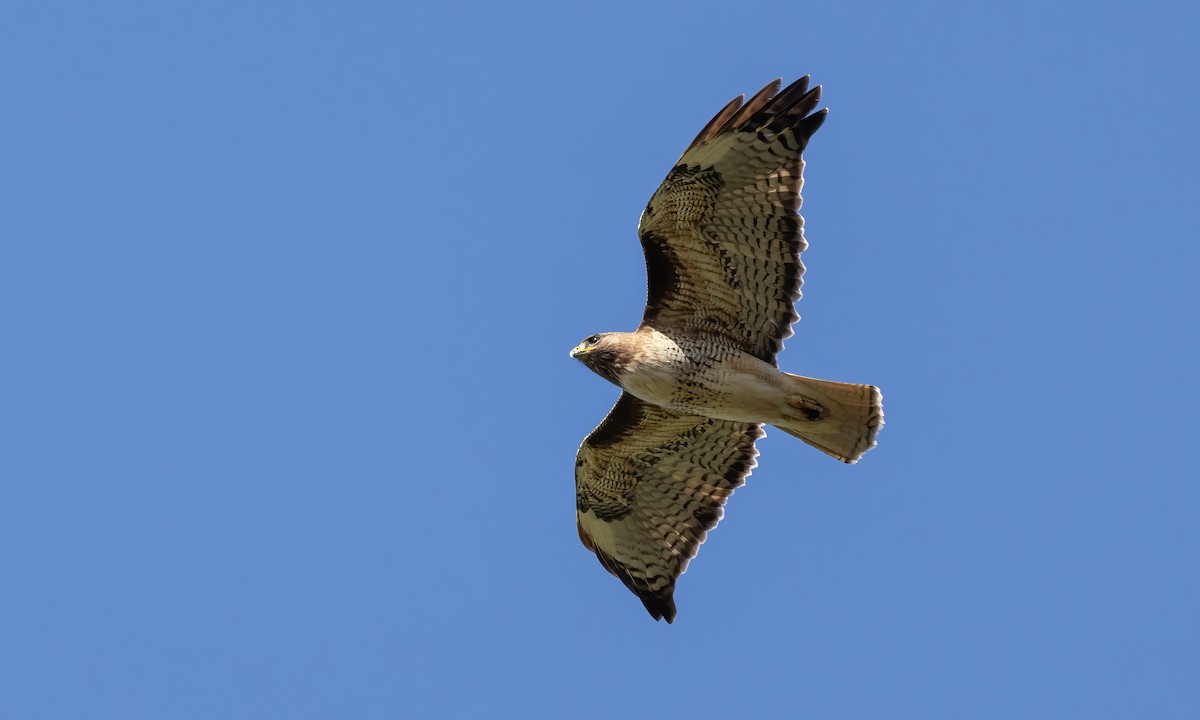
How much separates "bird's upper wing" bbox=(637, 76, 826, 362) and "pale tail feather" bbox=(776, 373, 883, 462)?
443 mm

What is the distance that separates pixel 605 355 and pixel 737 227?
55.0 inches

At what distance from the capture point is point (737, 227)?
11688mm

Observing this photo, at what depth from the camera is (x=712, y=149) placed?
11445 mm

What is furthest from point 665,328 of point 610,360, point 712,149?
point 712,149

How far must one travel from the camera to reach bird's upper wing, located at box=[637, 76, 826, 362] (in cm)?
1143

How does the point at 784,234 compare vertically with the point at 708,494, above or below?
above

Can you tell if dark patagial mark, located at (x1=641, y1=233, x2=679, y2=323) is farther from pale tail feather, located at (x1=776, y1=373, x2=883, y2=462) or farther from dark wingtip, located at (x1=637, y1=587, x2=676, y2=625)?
dark wingtip, located at (x1=637, y1=587, x2=676, y2=625)

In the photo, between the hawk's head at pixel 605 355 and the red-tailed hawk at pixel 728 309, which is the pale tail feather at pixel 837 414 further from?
the hawk's head at pixel 605 355

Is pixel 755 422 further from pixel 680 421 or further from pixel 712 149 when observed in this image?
pixel 712 149

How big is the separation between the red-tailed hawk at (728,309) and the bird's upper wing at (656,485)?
0.08ft

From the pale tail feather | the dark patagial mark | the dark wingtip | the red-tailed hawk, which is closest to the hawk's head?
the red-tailed hawk

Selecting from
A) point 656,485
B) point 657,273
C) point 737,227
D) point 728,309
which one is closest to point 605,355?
point 657,273

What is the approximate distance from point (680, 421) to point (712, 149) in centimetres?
235

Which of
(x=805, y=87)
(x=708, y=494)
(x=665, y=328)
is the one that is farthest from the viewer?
(x=708, y=494)
